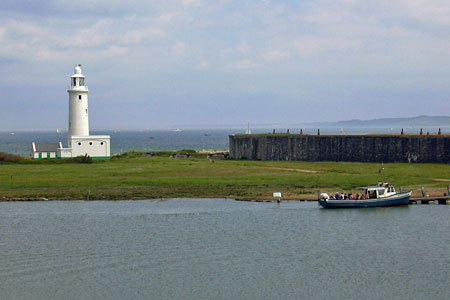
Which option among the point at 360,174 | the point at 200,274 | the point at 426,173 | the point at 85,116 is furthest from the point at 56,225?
the point at 85,116

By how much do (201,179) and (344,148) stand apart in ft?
80.9

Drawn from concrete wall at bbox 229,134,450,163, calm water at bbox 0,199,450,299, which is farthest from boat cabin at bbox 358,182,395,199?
concrete wall at bbox 229,134,450,163

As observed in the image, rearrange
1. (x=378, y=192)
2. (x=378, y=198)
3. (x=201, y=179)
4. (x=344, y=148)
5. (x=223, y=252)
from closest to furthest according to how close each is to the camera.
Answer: (x=223, y=252)
(x=378, y=198)
(x=378, y=192)
(x=201, y=179)
(x=344, y=148)

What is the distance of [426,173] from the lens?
67.4 meters

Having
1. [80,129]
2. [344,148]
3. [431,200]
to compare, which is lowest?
[431,200]

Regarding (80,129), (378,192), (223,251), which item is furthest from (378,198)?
(80,129)

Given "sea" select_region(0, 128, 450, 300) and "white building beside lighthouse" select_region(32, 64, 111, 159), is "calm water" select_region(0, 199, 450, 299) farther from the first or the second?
"white building beside lighthouse" select_region(32, 64, 111, 159)

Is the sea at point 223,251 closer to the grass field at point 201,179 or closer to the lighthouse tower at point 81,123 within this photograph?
the grass field at point 201,179

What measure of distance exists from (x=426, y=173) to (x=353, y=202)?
17590mm

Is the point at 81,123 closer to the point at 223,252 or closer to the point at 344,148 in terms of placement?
the point at 344,148

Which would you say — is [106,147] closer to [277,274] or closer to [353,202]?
[353,202]

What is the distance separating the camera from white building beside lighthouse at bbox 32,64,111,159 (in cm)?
8606

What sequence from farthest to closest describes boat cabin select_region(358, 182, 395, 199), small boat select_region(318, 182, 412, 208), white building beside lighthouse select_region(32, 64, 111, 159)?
1. white building beside lighthouse select_region(32, 64, 111, 159)
2. boat cabin select_region(358, 182, 395, 199)
3. small boat select_region(318, 182, 412, 208)

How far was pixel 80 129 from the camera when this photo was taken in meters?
86.9
